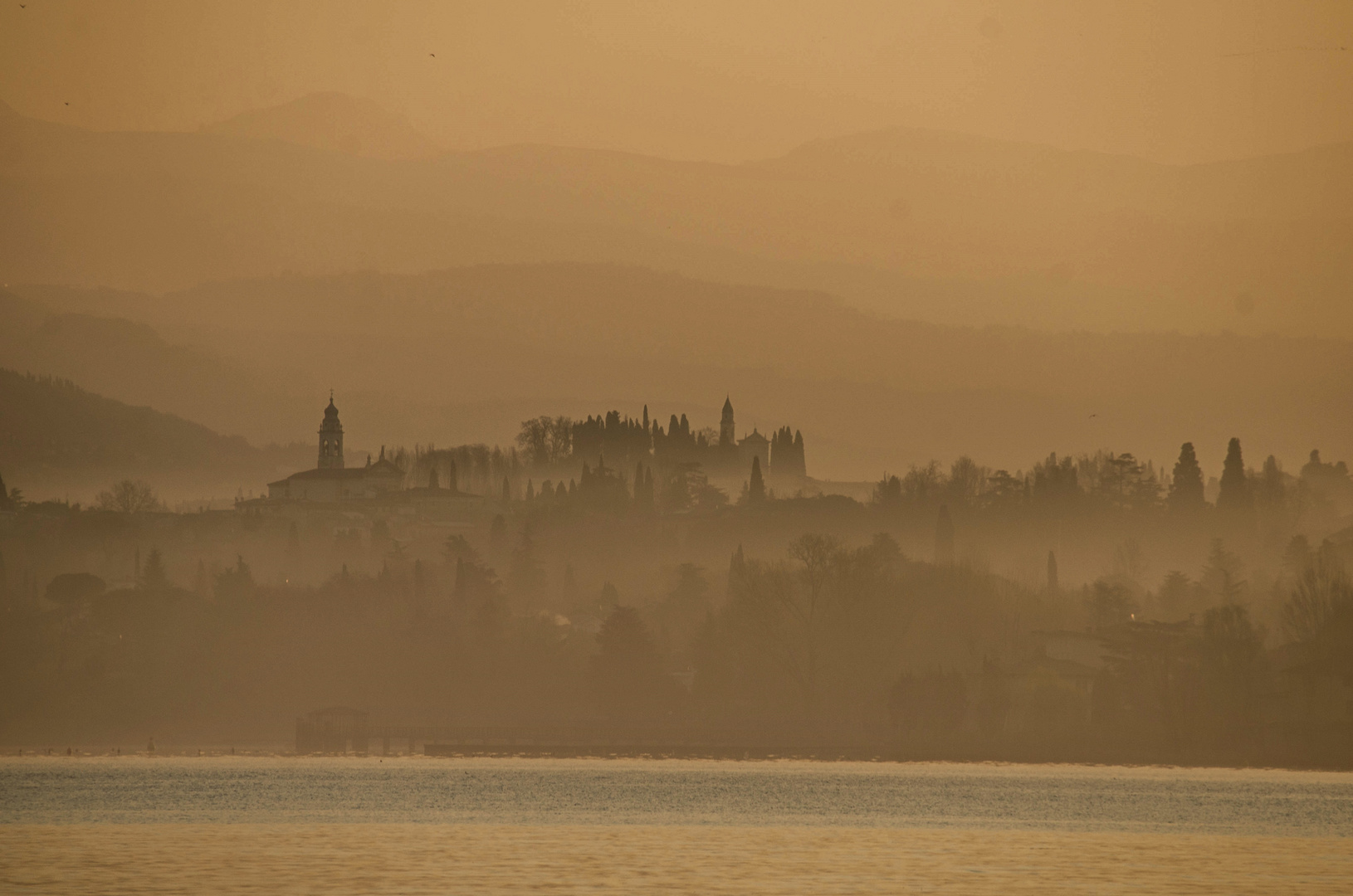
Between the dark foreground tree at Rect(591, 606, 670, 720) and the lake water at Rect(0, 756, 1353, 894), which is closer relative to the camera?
the lake water at Rect(0, 756, 1353, 894)

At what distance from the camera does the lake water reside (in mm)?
Answer: 51250

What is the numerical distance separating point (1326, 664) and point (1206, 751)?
36.0ft

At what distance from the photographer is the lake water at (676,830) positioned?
5125 centimetres

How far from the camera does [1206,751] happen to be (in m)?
124

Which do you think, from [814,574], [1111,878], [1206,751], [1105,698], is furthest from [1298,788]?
[814,574]

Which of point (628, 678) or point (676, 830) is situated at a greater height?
point (628, 678)

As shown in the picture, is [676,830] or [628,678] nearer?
[676,830]

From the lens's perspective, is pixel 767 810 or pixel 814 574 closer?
pixel 767 810

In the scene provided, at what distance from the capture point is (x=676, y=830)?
7225 centimetres

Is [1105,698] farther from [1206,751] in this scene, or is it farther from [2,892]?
[2,892]

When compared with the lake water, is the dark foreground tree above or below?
above

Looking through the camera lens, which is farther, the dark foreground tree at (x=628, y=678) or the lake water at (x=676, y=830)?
the dark foreground tree at (x=628, y=678)

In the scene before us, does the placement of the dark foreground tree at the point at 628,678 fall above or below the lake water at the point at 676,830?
above

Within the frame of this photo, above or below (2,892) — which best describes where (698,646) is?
above
